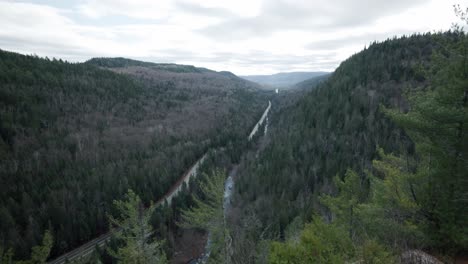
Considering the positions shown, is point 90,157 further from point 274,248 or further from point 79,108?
point 274,248

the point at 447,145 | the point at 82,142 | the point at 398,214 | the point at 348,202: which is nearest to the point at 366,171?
the point at 348,202

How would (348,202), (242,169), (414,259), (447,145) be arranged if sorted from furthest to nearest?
(242,169)
(348,202)
(447,145)
(414,259)

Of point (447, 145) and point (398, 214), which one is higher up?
point (447, 145)

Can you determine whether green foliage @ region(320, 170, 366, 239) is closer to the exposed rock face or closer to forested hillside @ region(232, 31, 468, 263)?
forested hillside @ region(232, 31, 468, 263)

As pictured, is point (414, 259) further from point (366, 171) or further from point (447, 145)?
point (366, 171)

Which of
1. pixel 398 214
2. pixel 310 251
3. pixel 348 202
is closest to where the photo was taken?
pixel 310 251

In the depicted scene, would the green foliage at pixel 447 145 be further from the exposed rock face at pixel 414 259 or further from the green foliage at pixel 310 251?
the green foliage at pixel 310 251
